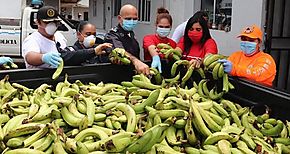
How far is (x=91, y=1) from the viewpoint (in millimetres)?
19828

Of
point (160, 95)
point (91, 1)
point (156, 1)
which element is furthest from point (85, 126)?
point (91, 1)

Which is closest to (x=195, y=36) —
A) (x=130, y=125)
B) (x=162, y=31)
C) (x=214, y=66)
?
(x=162, y=31)

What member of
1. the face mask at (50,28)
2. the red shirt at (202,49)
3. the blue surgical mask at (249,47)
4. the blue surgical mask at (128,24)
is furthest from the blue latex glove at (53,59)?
the blue surgical mask at (249,47)

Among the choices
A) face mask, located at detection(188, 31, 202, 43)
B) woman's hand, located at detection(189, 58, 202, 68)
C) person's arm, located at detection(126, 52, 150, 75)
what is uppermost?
face mask, located at detection(188, 31, 202, 43)

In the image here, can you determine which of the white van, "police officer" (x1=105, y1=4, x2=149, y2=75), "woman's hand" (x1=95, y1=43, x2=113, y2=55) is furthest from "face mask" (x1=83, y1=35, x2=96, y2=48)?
the white van

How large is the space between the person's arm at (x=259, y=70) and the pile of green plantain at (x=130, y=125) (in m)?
0.57

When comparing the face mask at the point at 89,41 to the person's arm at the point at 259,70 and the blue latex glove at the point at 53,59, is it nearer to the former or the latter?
the blue latex glove at the point at 53,59

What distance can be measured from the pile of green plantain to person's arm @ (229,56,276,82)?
1.88 ft

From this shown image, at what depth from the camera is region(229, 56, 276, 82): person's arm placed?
388 cm

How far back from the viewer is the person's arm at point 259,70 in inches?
153

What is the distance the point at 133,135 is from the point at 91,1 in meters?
18.1

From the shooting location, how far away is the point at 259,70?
3.90 m

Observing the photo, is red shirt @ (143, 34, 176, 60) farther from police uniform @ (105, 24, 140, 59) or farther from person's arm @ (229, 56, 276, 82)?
person's arm @ (229, 56, 276, 82)

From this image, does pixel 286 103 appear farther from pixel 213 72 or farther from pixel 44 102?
pixel 44 102
